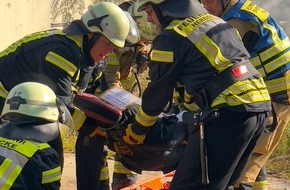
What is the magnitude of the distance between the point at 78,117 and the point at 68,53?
516 millimetres

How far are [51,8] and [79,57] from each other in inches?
169

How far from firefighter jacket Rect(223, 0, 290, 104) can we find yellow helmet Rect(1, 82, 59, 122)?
5.39 feet

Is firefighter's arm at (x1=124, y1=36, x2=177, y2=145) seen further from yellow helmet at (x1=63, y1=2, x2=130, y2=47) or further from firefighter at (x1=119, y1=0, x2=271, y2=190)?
yellow helmet at (x1=63, y1=2, x2=130, y2=47)

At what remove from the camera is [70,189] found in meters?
6.75

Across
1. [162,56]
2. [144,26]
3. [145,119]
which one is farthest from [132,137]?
[144,26]

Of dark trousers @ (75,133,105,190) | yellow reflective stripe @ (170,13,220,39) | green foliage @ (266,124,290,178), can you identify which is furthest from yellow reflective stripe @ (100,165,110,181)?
green foliage @ (266,124,290,178)

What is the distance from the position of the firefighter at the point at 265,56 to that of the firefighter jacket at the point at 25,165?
1.89m

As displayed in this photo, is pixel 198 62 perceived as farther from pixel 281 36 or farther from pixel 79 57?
pixel 281 36

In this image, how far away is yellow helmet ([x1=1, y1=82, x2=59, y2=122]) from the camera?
387 cm

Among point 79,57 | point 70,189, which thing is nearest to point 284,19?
point 70,189

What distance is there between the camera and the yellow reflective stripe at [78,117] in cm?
505

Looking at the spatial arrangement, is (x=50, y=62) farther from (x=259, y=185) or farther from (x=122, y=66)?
(x=259, y=185)

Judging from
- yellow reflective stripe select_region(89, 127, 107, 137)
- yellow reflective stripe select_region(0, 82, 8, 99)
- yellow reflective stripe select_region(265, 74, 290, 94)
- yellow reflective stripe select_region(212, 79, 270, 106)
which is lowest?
yellow reflective stripe select_region(89, 127, 107, 137)

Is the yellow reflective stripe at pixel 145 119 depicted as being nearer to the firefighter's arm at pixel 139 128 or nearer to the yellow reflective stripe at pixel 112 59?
the firefighter's arm at pixel 139 128
